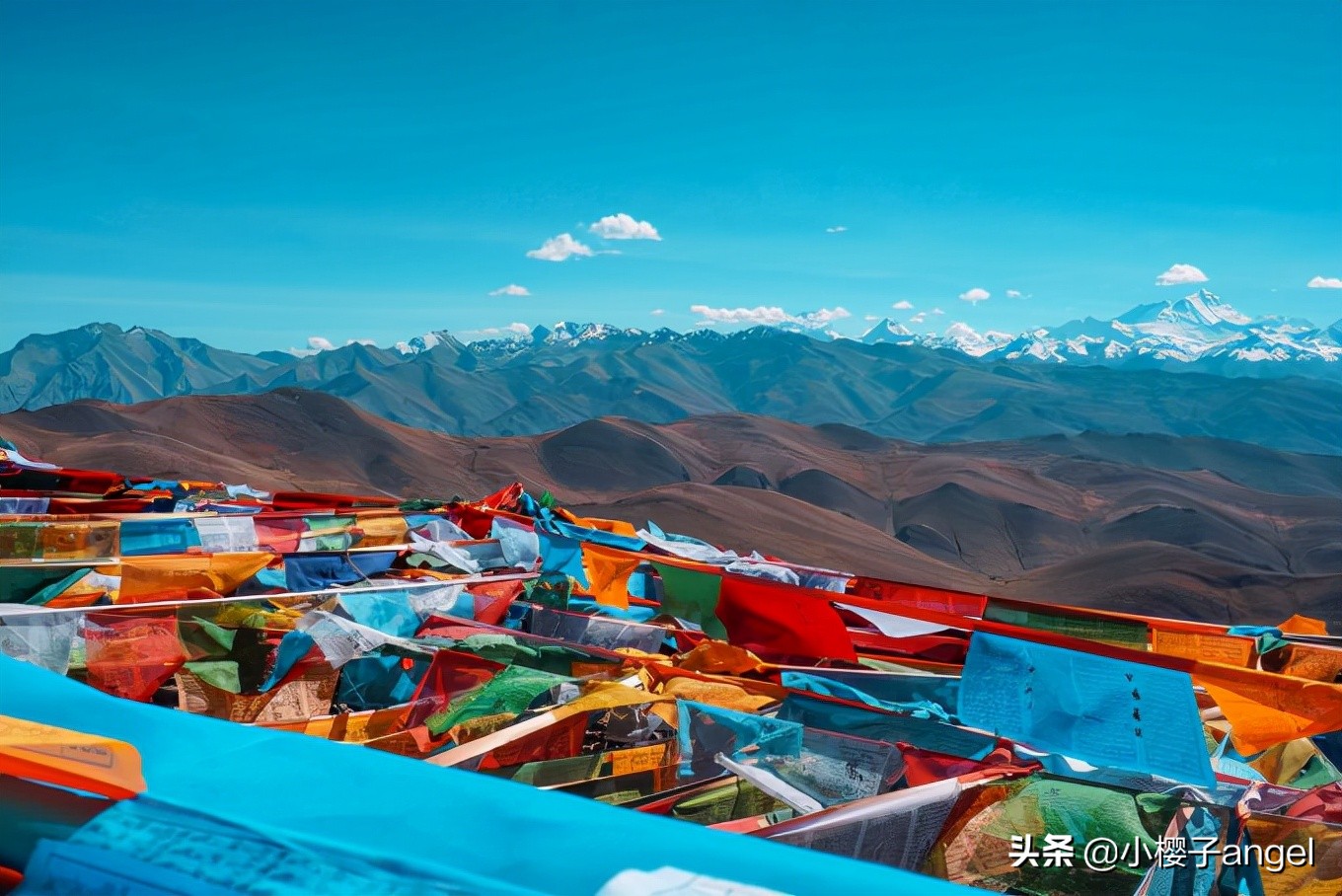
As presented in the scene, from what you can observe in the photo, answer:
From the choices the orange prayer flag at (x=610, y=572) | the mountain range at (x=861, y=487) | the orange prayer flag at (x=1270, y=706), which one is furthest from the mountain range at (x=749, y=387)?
the orange prayer flag at (x=1270, y=706)

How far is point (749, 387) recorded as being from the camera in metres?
134

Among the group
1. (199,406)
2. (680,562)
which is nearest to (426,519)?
(680,562)

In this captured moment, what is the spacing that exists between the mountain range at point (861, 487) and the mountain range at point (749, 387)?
40.2 m

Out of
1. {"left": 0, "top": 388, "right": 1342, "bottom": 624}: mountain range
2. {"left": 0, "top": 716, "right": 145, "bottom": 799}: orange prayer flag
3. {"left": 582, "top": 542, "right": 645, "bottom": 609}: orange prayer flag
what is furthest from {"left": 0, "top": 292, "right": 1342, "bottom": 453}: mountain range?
{"left": 0, "top": 716, "right": 145, "bottom": 799}: orange prayer flag

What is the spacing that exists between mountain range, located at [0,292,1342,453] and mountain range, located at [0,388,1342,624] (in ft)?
132

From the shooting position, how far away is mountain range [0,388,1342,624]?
2212cm

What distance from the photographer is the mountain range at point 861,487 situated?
871 inches

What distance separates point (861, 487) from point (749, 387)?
307ft

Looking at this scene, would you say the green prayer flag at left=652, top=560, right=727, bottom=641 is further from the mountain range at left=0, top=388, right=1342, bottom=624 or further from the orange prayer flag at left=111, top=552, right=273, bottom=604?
the mountain range at left=0, top=388, right=1342, bottom=624

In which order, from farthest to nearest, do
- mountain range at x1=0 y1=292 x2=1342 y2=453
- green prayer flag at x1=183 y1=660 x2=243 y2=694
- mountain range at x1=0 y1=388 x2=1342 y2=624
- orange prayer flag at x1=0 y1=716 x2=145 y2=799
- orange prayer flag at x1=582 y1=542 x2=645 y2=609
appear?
mountain range at x1=0 y1=292 x2=1342 y2=453 < mountain range at x1=0 y1=388 x2=1342 y2=624 < orange prayer flag at x1=582 y1=542 x2=645 y2=609 < green prayer flag at x1=183 y1=660 x2=243 y2=694 < orange prayer flag at x1=0 y1=716 x2=145 y2=799

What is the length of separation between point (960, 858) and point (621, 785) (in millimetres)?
1009

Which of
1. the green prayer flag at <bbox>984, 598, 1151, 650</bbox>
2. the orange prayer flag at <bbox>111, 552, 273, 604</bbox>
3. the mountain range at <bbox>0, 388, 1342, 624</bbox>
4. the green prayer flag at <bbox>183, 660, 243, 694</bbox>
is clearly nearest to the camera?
the green prayer flag at <bbox>183, 660, 243, 694</bbox>

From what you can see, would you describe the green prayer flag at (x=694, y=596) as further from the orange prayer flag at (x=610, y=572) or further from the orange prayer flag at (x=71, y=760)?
the orange prayer flag at (x=71, y=760)

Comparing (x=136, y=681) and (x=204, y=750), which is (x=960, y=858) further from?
(x=136, y=681)
